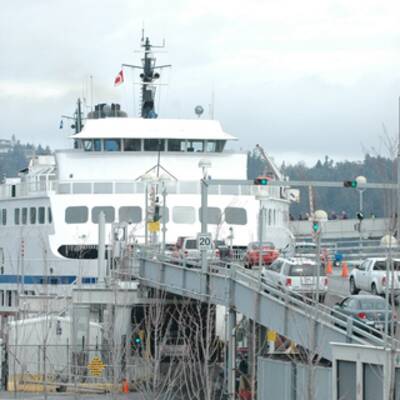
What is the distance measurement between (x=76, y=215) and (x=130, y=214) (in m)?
2.33

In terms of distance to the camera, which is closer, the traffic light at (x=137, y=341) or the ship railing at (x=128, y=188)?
the traffic light at (x=137, y=341)

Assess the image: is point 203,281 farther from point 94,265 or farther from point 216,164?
point 216,164

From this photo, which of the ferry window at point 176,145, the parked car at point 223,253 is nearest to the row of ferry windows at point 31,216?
the ferry window at point 176,145

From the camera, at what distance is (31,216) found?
59000mm

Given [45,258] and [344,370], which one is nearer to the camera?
[344,370]

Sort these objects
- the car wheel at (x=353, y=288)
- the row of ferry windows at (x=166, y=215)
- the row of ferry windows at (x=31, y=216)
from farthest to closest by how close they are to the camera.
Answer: the row of ferry windows at (x=31, y=216)
the row of ferry windows at (x=166, y=215)
the car wheel at (x=353, y=288)

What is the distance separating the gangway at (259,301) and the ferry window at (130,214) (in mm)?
12060

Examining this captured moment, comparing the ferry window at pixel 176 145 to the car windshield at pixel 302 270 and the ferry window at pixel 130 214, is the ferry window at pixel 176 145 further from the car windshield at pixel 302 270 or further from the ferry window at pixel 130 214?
the car windshield at pixel 302 270

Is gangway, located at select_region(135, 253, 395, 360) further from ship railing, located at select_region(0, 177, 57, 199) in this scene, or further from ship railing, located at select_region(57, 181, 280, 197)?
ship railing, located at select_region(0, 177, 57, 199)

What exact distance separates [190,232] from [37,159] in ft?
71.5

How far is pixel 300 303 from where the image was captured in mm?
29594

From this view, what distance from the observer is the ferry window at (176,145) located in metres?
61.6

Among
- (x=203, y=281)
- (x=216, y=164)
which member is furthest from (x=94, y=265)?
(x=203, y=281)

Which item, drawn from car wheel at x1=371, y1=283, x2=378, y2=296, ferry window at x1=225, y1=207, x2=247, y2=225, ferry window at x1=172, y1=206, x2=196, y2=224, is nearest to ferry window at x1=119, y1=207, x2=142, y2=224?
ferry window at x1=172, y1=206, x2=196, y2=224
